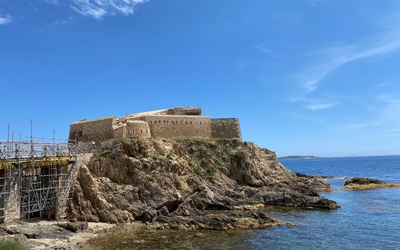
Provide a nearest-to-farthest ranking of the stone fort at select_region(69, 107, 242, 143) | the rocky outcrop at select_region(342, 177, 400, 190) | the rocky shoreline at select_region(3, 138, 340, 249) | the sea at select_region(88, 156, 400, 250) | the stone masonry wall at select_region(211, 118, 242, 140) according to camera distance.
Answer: the sea at select_region(88, 156, 400, 250)
the rocky shoreline at select_region(3, 138, 340, 249)
the stone fort at select_region(69, 107, 242, 143)
the stone masonry wall at select_region(211, 118, 242, 140)
the rocky outcrop at select_region(342, 177, 400, 190)

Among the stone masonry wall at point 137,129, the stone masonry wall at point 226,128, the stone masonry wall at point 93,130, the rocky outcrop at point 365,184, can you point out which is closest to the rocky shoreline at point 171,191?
the stone masonry wall at point 137,129

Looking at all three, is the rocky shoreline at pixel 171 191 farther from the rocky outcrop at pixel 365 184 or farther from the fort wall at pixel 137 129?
the rocky outcrop at pixel 365 184

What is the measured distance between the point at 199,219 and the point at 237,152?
17.9m

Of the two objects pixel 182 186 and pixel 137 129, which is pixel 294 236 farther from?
pixel 137 129

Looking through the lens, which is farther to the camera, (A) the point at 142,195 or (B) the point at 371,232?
(A) the point at 142,195

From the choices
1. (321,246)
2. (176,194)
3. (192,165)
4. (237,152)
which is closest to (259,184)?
(237,152)

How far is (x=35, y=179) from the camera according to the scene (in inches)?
1127

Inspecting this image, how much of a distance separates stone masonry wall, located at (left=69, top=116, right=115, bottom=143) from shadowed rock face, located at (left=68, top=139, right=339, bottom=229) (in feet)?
15.0

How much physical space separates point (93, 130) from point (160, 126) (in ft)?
27.2

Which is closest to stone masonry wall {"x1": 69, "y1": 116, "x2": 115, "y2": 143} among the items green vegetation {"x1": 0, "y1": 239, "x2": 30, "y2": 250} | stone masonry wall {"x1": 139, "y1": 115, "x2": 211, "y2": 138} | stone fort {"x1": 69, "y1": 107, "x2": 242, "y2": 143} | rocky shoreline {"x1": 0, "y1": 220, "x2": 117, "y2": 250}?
stone fort {"x1": 69, "y1": 107, "x2": 242, "y2": 143}

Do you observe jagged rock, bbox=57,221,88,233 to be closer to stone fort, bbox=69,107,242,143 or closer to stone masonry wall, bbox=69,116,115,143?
stone fort, bbox=69,107,242,143

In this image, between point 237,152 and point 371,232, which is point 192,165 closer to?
point 237,152

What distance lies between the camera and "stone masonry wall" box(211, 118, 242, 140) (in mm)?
50375

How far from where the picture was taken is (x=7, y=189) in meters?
23.7
